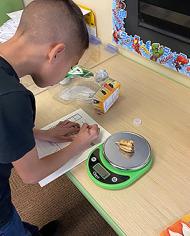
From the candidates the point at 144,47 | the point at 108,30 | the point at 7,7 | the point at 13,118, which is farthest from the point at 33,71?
the point at 7,7

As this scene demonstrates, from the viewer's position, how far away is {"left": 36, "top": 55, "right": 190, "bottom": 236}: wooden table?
64 cm

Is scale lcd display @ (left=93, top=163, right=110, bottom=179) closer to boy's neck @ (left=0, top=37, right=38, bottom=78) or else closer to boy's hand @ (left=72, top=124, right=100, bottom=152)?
boy's hand @ (left=72, top=124, right=100, bottom=152)

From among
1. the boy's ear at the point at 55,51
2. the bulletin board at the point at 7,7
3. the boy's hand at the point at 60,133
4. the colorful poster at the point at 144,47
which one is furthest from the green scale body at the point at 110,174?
the bulletin board at the point at 7,7

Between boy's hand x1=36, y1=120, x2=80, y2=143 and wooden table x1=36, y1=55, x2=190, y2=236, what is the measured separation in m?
0.08

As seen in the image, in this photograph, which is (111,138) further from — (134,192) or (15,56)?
(15,56)

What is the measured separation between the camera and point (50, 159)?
750mm

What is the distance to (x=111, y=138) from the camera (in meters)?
0.80

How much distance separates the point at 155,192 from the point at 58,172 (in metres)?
0.25

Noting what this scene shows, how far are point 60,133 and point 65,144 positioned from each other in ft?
0.12

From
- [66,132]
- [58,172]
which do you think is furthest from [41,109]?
[58,172]

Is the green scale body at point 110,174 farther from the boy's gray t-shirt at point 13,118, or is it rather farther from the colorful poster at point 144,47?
the colorful poster at point 144,47

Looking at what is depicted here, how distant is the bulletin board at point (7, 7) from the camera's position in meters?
1.59

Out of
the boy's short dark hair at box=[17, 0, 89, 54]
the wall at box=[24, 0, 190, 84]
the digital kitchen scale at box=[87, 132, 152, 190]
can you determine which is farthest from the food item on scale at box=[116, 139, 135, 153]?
the wall at box=[24, 0, 190, 84]

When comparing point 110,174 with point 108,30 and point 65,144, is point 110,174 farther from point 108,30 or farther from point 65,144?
point 108,30
